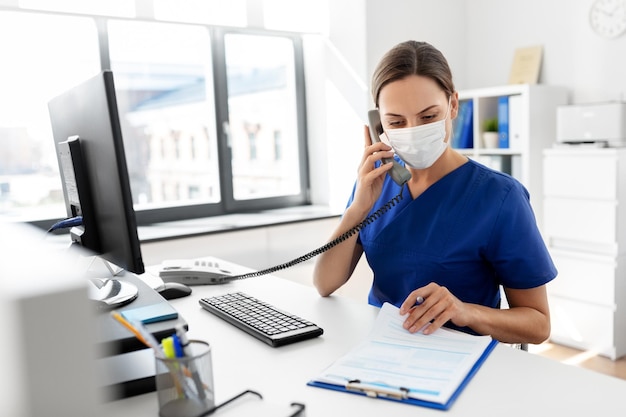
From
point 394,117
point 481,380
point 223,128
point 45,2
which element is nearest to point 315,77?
point 223,128

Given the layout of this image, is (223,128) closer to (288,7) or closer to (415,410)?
(288,7)

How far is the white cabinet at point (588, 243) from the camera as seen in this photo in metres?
2.85

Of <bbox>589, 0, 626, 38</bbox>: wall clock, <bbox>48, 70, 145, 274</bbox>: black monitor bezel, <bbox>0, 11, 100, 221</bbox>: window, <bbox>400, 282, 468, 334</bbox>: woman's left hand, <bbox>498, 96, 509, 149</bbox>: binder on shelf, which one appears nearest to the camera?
<bbox>48, 70, 145, 274</bbox>: black monitor bezel

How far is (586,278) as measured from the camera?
9.89ft

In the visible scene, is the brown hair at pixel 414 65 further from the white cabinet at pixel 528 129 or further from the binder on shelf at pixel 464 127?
the binder on shelf at pixel 464 127

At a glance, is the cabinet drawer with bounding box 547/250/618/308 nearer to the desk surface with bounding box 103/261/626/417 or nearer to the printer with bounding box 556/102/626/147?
the printer with bounding box 556/102/626/147

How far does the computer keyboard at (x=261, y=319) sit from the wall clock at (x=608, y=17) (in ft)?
8.81

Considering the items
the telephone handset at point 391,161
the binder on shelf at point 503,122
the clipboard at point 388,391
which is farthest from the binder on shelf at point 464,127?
the clipboard at point 388,391

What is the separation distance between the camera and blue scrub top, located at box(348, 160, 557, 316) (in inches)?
51.8

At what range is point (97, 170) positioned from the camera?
1115 mm

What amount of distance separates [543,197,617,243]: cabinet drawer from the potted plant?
1.51ft

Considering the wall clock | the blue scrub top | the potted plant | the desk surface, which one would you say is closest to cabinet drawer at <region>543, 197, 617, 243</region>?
the potted plant

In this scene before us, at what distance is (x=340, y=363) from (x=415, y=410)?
0.19m

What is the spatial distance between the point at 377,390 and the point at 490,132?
9.08 ft
